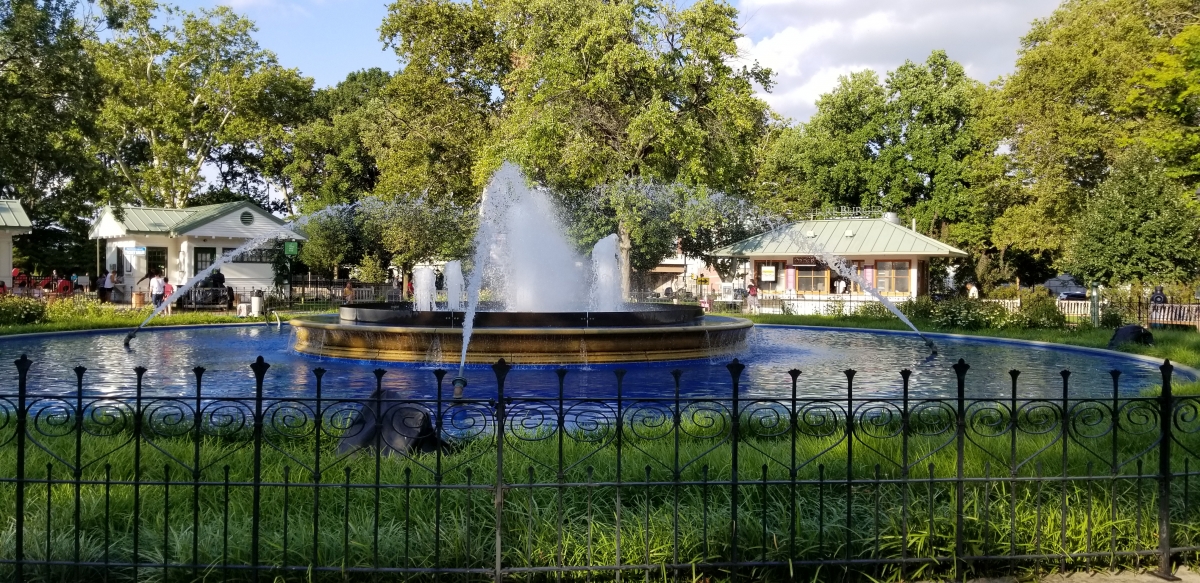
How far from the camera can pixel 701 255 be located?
49.9m

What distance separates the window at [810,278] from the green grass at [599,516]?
1485 inches

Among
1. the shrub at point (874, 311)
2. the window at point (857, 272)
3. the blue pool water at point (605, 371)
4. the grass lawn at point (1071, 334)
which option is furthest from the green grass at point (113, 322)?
the window at point (857, 272)

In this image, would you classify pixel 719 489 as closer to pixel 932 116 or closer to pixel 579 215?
pixel 579 215

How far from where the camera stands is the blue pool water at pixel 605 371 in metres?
11.6

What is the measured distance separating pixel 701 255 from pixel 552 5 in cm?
2216

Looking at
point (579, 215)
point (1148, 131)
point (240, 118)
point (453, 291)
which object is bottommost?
point (453, 291)

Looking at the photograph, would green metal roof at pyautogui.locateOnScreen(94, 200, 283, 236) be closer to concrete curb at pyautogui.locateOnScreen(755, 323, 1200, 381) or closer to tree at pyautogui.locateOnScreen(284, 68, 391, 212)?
tree at pyautogui.locateOnScreen(284, 68, 391, 212)

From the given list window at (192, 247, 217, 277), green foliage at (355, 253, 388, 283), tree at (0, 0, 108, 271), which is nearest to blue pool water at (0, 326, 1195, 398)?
tree at (0, 0, 108, 271)

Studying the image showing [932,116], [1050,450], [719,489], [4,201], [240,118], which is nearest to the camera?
[719,489]

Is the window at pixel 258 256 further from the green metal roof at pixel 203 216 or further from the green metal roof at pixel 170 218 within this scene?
the green metal roof at pixel 170 218

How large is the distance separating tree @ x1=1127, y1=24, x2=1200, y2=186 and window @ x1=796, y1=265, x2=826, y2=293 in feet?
49.5

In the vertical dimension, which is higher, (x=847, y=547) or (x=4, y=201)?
(x=4, y=201)

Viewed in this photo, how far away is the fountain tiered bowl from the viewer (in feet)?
46.5

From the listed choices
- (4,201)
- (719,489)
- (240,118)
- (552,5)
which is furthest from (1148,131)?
(4,201)
